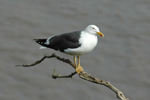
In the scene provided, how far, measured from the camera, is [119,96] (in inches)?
199

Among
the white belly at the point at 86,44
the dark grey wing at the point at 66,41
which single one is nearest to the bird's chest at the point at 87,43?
the white belly at the point at 86,44

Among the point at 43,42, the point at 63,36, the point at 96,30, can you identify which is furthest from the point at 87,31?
the point at 43,42

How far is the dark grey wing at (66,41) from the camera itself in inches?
224

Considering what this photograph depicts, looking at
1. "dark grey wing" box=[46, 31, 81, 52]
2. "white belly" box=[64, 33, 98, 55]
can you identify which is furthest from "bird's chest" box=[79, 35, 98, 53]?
"dark grey wing" box=[46, 31, 81, 52]

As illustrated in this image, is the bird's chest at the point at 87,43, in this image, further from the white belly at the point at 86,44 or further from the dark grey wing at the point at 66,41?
the dark grey wing at the point at 66,41

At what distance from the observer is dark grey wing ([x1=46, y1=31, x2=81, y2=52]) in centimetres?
570

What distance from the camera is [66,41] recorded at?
5867 mm

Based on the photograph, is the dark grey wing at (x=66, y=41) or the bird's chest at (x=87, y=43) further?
the dark grey wing at (x=66, y=41)

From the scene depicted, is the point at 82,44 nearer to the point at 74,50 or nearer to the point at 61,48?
the point at 74,50

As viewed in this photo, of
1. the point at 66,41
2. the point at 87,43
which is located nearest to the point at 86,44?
the point at 87,43

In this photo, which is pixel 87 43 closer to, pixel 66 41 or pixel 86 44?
pixel 86 44

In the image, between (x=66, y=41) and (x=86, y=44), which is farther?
(x=66, y=41)

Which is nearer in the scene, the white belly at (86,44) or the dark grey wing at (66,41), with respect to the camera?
the white belly at (86,44)

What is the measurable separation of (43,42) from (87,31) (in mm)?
1085
